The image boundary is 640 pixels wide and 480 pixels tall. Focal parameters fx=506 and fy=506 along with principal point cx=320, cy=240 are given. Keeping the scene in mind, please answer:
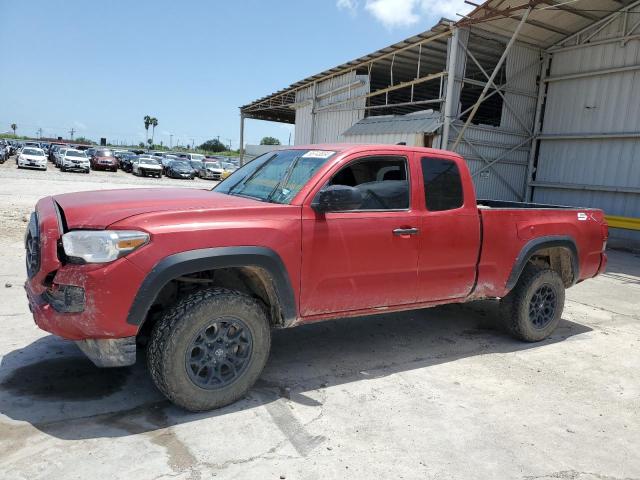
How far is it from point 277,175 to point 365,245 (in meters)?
0.94

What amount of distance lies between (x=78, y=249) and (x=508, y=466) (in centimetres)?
288

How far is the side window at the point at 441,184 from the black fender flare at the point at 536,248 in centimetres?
96

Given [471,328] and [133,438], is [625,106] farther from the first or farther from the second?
[133,438]

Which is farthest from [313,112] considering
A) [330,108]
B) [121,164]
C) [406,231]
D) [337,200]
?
[121,164]

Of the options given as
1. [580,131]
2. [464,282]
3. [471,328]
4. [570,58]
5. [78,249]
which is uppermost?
[570,58]

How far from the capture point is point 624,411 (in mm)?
3859

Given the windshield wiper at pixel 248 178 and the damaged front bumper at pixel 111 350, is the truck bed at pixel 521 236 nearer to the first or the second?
the windshield wiper at pixel 248 178

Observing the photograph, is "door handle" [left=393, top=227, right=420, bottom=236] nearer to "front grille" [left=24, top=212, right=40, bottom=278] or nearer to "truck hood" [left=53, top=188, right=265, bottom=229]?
"truck hood" [left=53, top=188, right=265, bottom=229]

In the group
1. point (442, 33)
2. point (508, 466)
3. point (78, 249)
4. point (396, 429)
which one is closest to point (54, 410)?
point (78, 249)

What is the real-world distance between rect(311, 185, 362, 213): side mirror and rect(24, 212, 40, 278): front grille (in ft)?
6.14

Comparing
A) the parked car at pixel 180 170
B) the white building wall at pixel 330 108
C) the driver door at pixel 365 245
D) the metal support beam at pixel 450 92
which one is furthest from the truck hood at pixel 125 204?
the parked car at pixel 180 170

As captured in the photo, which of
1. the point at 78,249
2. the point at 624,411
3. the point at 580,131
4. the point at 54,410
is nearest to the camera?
the point at 78,249

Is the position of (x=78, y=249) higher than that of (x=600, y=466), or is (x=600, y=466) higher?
(x=78, y=249)

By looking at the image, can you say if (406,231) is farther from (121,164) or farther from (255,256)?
(121,164)
